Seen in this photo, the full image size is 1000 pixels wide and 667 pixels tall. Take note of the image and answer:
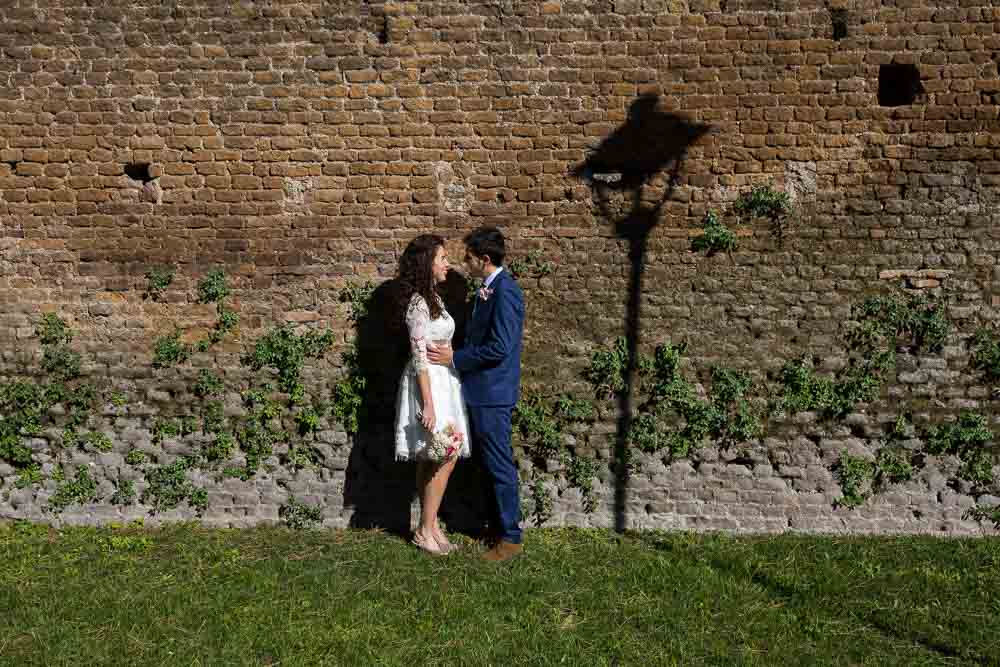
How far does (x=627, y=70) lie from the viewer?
488 centimetres

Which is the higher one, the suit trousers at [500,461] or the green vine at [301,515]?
the suit trousers at [500,461]

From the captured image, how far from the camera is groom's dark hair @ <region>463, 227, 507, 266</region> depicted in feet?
14.6

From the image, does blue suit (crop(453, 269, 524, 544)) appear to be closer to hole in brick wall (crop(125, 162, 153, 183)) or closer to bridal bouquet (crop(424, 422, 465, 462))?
bridal bouquet (crop(424, 422, 465, 462))

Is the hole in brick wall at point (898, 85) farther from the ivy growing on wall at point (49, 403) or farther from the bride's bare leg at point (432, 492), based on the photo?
the ivy growing on wall at point (49, 403)

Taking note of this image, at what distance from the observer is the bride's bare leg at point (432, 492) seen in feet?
15.0

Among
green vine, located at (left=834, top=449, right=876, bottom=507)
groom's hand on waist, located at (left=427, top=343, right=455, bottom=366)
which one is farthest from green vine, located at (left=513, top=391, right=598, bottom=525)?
green vine, located at (left=834, top=449, right=876, bottom=507)

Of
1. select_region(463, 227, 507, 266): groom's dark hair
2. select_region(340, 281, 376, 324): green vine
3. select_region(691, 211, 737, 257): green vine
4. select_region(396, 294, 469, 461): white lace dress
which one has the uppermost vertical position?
select_region(691, 211, 737, 257): green vine

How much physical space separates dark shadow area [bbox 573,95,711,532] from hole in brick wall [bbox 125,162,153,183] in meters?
3.05

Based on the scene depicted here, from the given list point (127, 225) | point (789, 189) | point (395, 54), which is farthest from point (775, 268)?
point (127, 225)

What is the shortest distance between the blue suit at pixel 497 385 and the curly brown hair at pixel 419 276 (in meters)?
0.31

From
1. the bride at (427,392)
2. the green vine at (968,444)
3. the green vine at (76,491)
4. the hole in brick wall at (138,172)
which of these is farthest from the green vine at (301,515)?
the green vine at (968,444)

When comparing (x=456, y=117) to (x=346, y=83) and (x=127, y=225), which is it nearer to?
(x=346, y=83)

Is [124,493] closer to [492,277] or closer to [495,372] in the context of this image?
[495,372]

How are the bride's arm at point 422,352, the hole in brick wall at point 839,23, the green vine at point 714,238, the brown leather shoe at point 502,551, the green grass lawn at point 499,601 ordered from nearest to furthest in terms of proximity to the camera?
the green grass lawn at point 499,601 < the bride's arm at point 422,352 < the brown leather shoe at point 502,551 < the hole in brick wall at point 839,23 < the green vine at point 714,238
